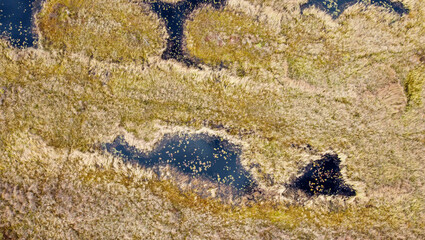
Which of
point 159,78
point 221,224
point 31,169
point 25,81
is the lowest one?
point 31,169

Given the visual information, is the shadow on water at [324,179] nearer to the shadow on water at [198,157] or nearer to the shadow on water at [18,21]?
the shadow on water at [198,157]

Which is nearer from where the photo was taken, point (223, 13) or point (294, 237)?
point (294, 237)

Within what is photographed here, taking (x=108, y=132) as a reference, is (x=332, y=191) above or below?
above

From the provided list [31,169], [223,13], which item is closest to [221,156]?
[223,13]

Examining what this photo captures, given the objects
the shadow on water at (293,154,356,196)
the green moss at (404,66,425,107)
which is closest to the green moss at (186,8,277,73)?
the shadow on water at (293,154,356,196)

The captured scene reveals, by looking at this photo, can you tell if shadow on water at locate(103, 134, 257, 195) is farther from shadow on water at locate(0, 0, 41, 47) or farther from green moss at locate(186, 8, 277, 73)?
shadow on water at locate(0, 0, 41, 47)

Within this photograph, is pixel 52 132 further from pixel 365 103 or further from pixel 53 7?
pixel 365 103

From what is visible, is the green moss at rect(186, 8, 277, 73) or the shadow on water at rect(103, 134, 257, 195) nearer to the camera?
the shadow on water at rect(103, 134, 257, 195)
